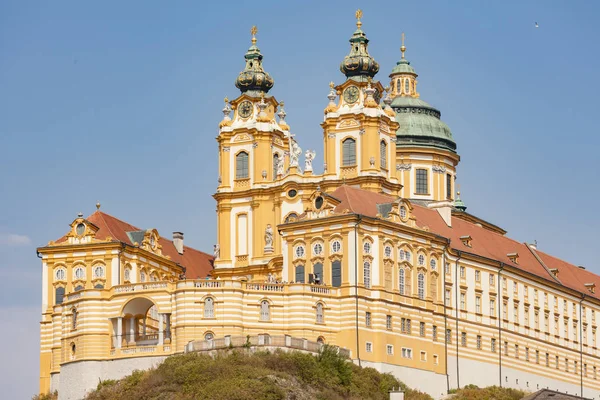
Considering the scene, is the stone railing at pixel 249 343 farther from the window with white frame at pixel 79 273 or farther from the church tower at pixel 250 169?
the church tower at pixel 250 169

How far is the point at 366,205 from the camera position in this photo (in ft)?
394

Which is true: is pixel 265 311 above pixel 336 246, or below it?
below

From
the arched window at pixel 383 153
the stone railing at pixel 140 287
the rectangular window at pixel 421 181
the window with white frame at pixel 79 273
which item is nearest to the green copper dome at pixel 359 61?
the arched window at pixel 383 153

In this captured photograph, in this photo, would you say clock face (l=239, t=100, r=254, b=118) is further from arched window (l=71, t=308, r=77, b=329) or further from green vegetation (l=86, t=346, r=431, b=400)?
green vegetation (l=86, t=346, r=431, b=400)

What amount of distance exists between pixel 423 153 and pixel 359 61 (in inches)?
640

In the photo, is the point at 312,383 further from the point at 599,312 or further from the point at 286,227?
the point at 599,312

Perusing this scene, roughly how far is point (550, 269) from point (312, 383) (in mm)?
42842

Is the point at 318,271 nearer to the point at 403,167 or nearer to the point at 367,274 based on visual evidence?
the point at 367,274

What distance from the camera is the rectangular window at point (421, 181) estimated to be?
148250 millimetres

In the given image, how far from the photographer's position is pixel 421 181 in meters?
149

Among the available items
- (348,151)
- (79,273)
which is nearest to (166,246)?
(79,273)

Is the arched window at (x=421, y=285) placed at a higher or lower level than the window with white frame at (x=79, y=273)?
lower

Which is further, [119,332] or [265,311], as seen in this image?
[119,332]

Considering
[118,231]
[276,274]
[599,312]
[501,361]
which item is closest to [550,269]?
[599,312]
